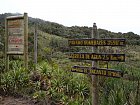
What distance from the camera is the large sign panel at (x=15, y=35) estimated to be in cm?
1323

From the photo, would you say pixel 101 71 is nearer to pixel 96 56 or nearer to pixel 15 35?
Result: pixel 96 56

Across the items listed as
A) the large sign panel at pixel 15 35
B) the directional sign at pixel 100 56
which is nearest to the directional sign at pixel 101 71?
the directional sign at pixel 100 56

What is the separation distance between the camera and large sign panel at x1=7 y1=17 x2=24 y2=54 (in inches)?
521

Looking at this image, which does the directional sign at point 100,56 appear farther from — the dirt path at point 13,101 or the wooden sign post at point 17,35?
the wooden sign post at point 17,35

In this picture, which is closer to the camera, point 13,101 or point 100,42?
point 100,42

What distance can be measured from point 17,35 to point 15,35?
0.44 feet

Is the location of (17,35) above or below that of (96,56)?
above

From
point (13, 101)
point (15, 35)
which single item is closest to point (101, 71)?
point (13, 101)

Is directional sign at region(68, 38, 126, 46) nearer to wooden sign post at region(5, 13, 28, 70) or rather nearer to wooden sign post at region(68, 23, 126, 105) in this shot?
wooden sign post at region(68, 23, 126, 105)

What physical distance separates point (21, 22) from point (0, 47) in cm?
905

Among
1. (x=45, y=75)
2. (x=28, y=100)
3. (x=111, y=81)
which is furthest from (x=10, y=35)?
(x=111, y=81)

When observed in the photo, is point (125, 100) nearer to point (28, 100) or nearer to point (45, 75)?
point (28, 100)

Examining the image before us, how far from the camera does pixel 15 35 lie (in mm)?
13523

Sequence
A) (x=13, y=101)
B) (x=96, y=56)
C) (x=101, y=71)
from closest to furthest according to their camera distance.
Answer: (x=101, y=71) → (x=96, y=56) → (x=13, y=101)
